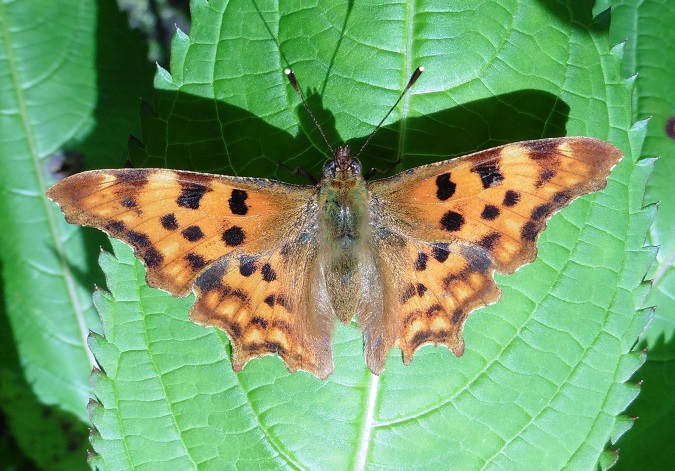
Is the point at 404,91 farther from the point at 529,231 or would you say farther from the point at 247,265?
the point at 247,265

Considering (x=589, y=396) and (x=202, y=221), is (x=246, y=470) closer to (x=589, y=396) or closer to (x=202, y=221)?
(x=202, y=221)

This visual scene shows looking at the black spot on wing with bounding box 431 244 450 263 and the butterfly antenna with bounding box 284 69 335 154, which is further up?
the butterfly antenna with bounding box 284 69 335 154

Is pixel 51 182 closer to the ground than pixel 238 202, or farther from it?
closer to the ground

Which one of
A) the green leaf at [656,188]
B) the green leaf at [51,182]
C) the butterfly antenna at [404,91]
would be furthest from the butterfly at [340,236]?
the green leaf at [51,182]

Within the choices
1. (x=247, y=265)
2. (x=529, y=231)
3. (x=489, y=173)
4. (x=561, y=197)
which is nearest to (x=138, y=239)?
(x=247, y=265)

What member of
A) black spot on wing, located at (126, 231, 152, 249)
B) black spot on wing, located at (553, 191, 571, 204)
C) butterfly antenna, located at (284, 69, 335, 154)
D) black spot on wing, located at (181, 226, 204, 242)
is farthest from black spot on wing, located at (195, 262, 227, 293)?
black spot on wing, located at (553, 191, 571, 204)

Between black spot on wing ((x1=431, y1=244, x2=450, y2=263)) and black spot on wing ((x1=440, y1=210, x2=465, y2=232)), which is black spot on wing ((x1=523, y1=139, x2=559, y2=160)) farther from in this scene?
black spot on wing ((x1=431, y1=244, x2=450, y2=263))

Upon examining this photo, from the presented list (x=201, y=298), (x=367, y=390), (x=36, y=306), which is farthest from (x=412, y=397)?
(x=36, y=306)
